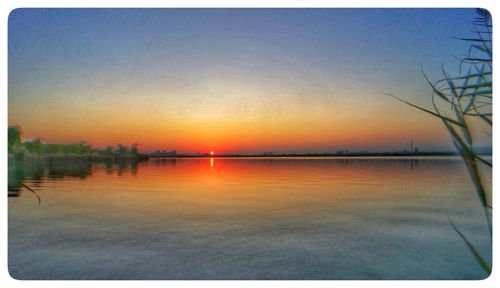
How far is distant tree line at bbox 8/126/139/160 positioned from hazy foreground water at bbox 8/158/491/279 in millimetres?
275

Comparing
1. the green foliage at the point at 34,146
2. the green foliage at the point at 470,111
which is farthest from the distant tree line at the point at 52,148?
the green foliage at the point at 470,111

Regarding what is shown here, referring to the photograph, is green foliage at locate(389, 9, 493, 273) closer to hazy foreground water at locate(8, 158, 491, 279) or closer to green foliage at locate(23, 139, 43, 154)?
hazy foreground water at locate(8, 158, 491, 279)

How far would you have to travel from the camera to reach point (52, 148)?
182 inches

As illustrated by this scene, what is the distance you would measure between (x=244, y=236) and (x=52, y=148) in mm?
2381

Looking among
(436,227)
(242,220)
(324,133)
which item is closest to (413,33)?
(324,133)

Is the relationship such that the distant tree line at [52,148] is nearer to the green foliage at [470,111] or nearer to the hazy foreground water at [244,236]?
the hazy foreground water at [244,236]

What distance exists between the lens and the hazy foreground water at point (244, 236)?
354cm

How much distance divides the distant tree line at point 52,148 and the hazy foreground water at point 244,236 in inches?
10.8

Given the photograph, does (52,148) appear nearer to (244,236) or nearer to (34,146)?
(34,146)

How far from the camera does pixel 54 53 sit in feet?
14.2

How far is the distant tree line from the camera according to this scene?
408 cm

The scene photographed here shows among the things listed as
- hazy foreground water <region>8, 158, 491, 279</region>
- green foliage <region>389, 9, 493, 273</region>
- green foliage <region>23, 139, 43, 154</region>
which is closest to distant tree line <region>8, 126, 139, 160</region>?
green foliage <region>23, 139, 43, 154</region>

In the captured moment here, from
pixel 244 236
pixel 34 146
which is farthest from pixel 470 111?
pixel 34 146
